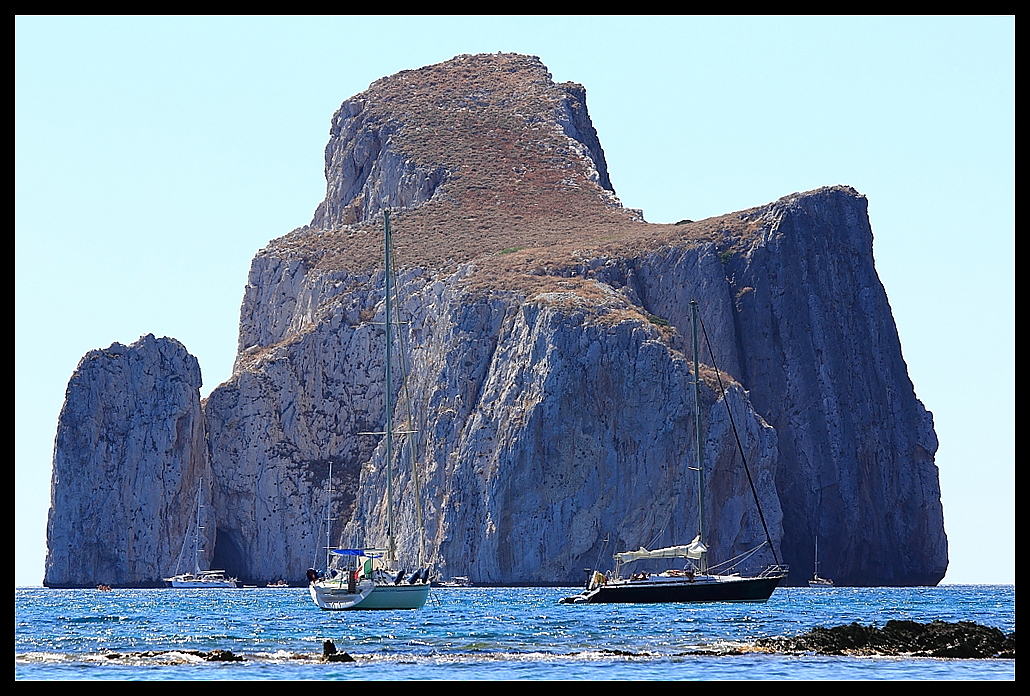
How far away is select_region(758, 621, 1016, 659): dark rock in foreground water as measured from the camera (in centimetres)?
3741

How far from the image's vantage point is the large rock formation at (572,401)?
109 m

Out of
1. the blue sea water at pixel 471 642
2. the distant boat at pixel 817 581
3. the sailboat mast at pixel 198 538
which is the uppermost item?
the sailboat mast at pixel 198 538

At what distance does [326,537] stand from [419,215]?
3834cm

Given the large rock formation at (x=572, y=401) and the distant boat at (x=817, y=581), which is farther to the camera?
the distant boat at (x=817, y=581)

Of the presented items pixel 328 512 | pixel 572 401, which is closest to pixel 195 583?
pixel 328 512

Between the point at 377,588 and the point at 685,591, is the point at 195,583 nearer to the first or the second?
the point at 685,591

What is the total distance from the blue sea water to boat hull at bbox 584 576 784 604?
78 cm

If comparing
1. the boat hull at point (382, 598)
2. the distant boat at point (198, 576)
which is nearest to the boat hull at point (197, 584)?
the distant boat at point (198, 576)

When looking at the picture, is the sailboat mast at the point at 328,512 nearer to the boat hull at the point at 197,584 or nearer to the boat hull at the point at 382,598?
the boat hull at the point at 197,584

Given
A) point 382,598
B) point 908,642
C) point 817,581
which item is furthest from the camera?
point 817,581

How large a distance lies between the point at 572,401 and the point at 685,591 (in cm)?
3892

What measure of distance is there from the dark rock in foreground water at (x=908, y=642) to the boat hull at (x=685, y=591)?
29922 millimetres

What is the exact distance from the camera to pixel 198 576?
120 meters
